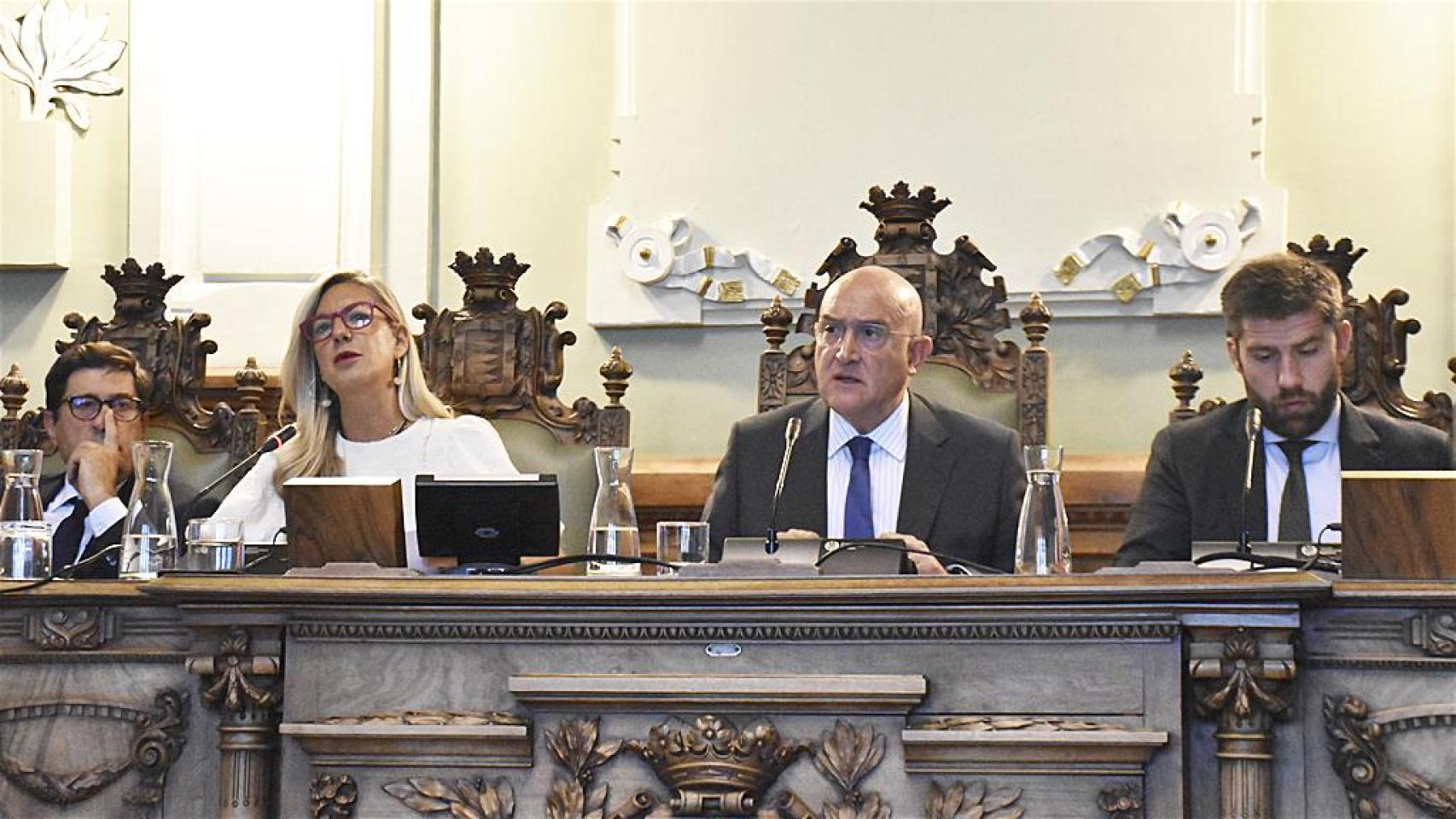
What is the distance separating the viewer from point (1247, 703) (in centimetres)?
228

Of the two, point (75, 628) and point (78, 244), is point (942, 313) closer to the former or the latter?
point (75, 628)

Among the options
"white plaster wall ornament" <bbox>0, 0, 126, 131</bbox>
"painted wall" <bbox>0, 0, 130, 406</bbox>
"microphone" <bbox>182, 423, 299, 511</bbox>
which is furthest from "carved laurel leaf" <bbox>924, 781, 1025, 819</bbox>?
"painted wall" <bbox>0, 0, 130, 406</bbox>

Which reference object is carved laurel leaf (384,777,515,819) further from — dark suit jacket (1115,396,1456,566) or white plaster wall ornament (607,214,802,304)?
white plaster wall ornament (607,214,802,304)

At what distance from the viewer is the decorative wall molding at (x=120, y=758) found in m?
2.58

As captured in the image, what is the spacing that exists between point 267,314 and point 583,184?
2.82 ft

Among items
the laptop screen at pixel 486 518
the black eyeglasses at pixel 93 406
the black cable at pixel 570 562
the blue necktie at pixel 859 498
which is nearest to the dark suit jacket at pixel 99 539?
the black eyeglasses at pixel 93 406

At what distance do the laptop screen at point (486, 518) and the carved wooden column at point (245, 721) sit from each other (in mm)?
315

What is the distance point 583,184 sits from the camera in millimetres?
4965

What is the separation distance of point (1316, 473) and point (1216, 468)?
0.17 meters

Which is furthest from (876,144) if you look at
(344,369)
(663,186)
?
(344,369)

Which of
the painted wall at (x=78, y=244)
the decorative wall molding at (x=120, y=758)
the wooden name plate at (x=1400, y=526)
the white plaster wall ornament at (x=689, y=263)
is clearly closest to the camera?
the wooden name plate at (x=1400, y=526)

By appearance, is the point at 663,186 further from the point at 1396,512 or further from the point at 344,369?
the point at 1396,512

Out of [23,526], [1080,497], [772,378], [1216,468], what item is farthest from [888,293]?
[23,526]

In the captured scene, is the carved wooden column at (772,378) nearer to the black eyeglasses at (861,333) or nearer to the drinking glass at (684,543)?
the black eyeglasses at (861,333)
